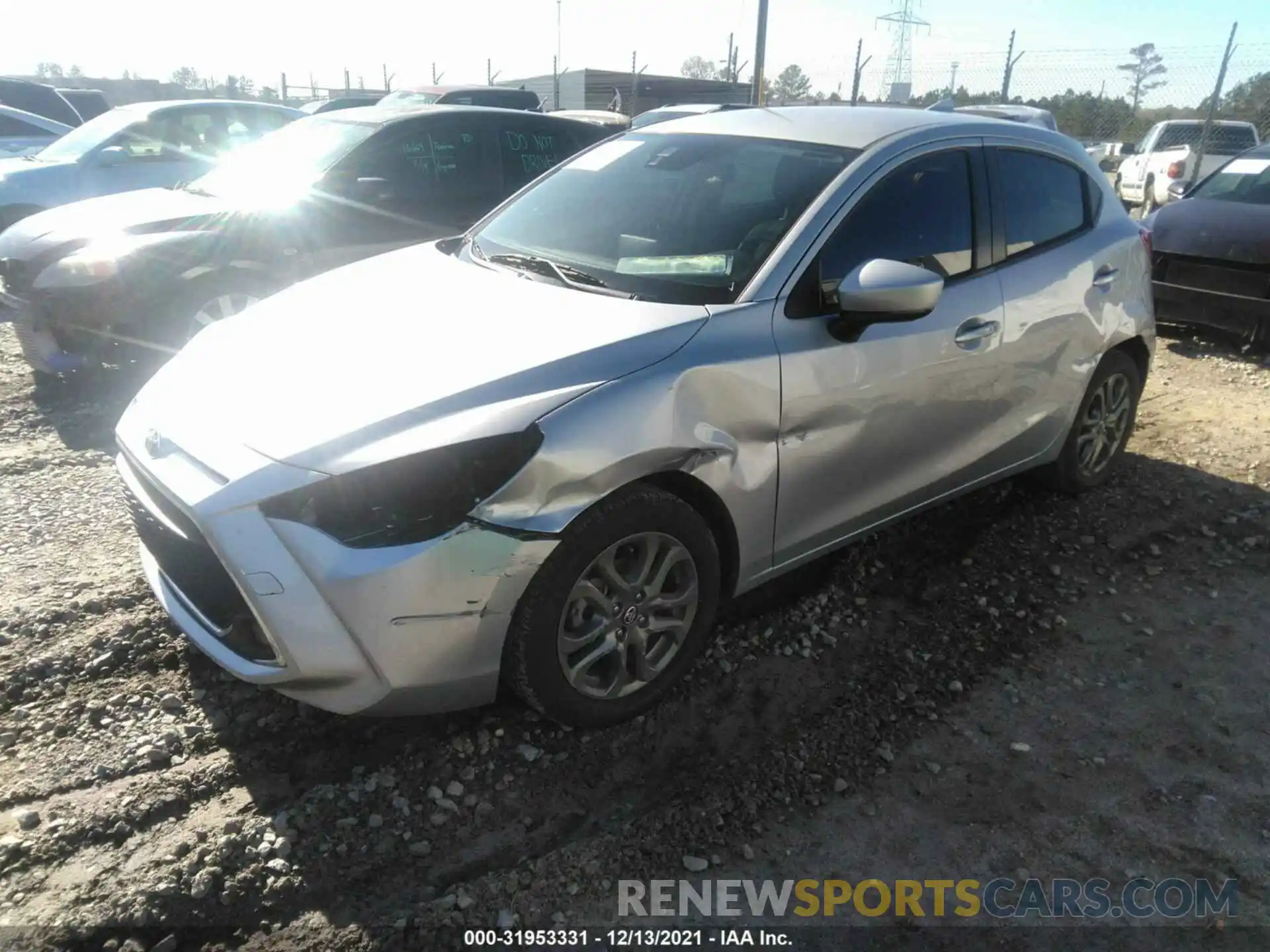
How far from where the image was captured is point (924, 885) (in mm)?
2295

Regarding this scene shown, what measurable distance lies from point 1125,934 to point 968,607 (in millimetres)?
1465

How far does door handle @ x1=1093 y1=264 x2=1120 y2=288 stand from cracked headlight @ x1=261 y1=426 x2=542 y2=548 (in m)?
3.01

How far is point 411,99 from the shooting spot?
1189 cm

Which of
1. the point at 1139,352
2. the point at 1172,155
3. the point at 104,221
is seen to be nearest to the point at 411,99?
the point at 104,221

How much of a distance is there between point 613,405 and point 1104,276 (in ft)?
8.98

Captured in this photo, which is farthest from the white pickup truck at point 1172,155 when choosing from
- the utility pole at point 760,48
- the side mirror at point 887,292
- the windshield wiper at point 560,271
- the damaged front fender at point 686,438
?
the damaged front fender at point 686,438

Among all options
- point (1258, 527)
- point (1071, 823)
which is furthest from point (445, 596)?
point (1258, 527)

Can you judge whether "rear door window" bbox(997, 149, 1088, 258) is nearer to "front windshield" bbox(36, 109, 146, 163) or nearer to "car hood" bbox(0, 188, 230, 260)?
"car hood" bbox(0, 188, 230, 260)

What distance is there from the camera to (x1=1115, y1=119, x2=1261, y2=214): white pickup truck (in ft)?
47.0

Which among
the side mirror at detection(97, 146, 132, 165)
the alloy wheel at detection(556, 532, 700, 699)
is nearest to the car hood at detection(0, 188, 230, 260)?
the side mirror at detection(97, 146, 132, 165)

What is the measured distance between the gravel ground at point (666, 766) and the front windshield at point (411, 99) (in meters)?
9.25

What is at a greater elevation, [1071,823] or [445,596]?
[445,596]

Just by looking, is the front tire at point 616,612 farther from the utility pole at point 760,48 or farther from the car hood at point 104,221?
the utility pole at point 760,48

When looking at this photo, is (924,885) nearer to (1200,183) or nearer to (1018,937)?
(1018,937)
